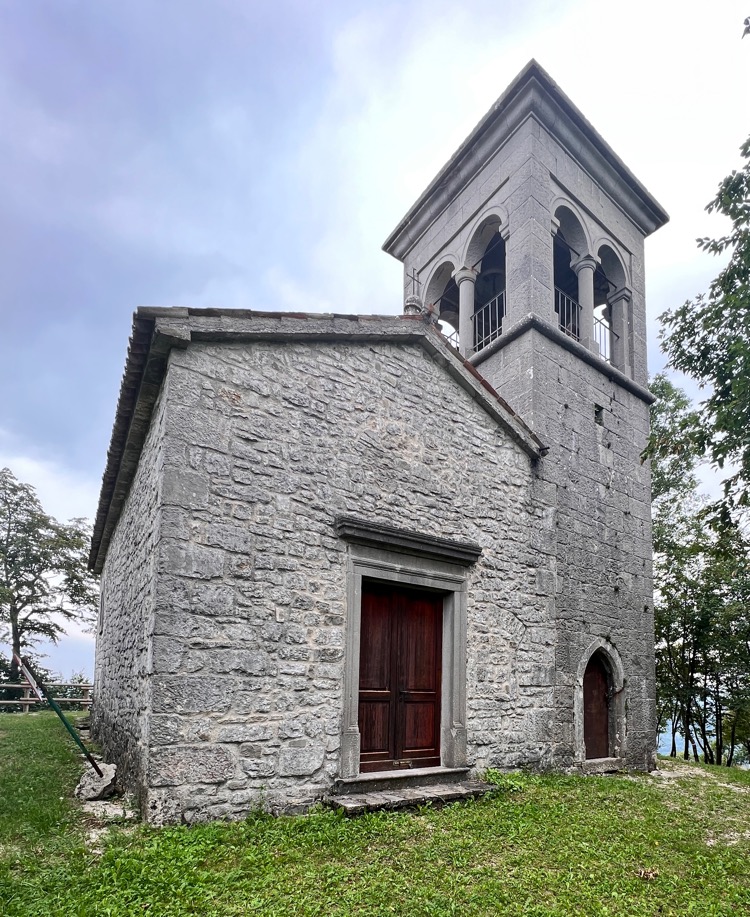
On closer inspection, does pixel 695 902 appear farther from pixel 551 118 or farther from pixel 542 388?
pixel 551 118

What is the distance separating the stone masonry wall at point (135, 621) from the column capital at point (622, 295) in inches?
347

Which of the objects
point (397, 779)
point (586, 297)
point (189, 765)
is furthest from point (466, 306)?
point (189, 765)

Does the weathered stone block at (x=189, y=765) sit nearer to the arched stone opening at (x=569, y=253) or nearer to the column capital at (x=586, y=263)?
the arched stone opening at (x=569, y=253)

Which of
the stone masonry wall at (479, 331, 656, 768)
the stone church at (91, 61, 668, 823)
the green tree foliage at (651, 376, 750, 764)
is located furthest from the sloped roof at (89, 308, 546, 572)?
the green tree foliage at (651, 376, 750, 764)

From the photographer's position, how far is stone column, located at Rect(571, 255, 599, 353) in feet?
34.8

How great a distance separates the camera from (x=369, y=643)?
271 inches

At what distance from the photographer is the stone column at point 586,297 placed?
10.6m

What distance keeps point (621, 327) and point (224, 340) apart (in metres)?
8.03

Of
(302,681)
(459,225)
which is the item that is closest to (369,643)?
(302,681)

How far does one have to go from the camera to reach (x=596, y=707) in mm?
9406

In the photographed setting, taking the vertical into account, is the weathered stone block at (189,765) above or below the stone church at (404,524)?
below

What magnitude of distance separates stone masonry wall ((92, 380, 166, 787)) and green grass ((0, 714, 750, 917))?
719 mm

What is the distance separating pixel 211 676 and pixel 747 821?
238 inches

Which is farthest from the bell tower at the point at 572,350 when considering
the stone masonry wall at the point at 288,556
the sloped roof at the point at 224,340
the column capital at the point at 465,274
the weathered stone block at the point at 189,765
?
the weathered stone block at the point at 189,765
